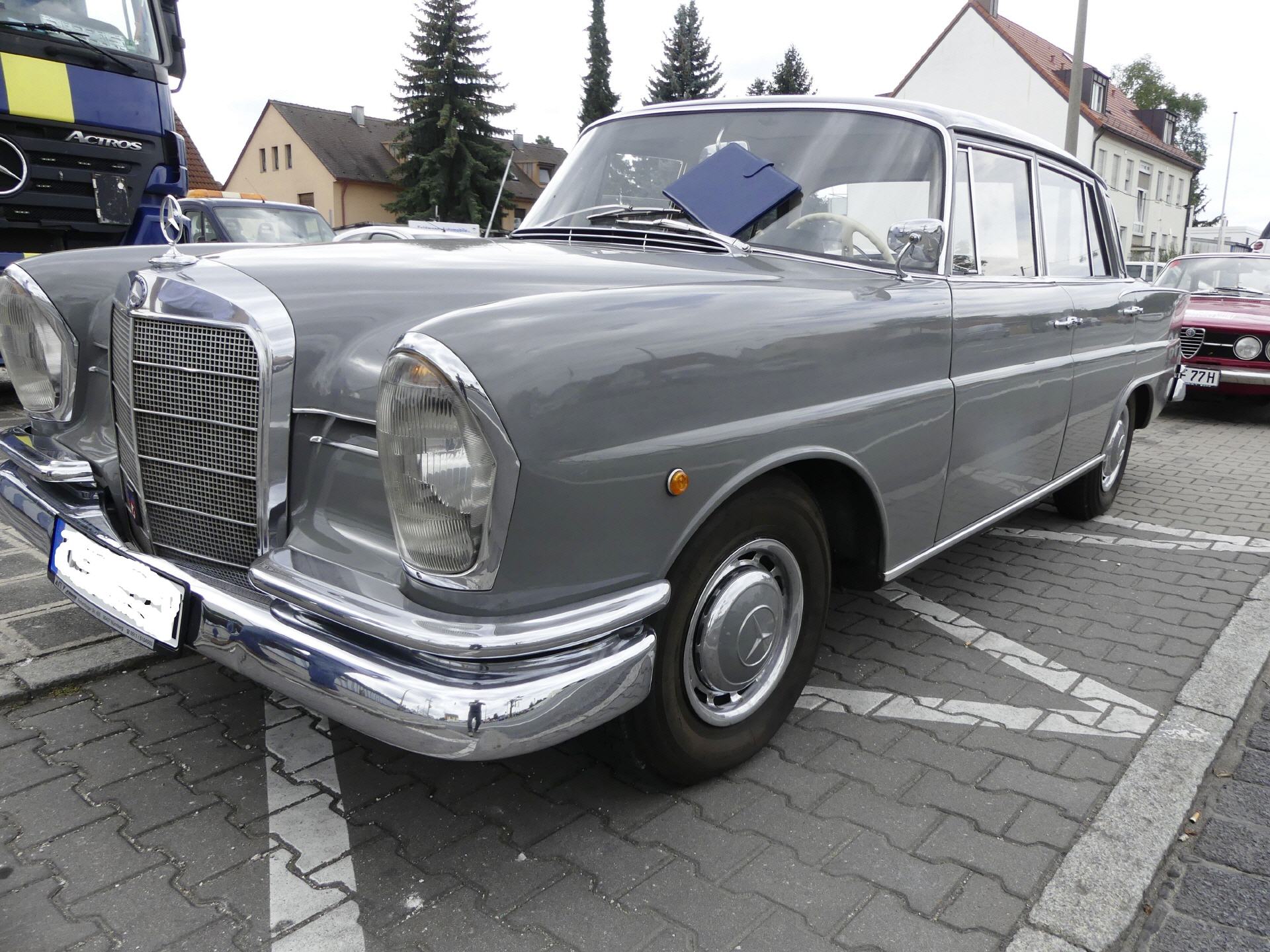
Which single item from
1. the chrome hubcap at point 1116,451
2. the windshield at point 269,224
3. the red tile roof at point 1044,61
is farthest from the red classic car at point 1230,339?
the red tile roof at point 1044,61

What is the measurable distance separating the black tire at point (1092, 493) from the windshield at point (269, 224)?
8.12 m

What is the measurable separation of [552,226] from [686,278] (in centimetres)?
115

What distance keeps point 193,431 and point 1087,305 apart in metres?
3.61

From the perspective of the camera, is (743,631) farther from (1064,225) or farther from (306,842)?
(1064,225)

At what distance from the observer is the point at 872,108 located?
3.18 m

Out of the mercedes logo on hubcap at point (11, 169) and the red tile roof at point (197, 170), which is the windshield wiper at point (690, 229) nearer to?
the mercedes logo on hubcap at point (11, 169)

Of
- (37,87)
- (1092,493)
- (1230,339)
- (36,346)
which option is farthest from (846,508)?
(1230,339)

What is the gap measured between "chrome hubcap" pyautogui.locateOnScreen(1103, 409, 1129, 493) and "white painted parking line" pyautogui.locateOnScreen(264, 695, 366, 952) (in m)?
4.09

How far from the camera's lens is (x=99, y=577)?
7.49ft

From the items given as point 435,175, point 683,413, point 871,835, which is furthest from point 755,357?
point 435,175

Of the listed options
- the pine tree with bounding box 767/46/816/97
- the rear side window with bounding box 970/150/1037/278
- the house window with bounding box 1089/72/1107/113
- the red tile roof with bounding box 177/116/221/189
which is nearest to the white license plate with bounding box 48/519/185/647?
the rear side window with bounding box 970/150/1037/278

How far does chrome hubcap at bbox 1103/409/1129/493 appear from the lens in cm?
498

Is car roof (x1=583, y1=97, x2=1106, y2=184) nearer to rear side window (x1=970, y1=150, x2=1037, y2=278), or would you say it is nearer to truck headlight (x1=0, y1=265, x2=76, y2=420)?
rear side window (x1=970, y1=150, x2=1037, y2=278)

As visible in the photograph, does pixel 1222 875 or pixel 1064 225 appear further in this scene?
pixel 1064 225
